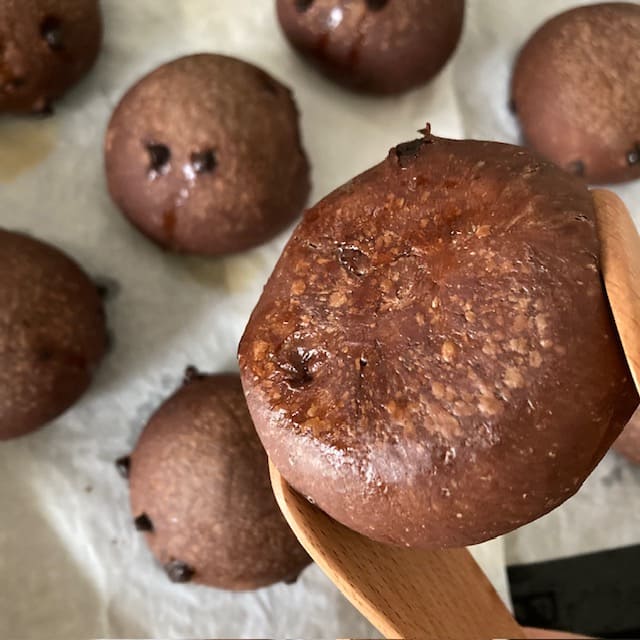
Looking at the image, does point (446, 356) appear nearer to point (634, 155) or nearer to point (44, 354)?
point (44, 354)

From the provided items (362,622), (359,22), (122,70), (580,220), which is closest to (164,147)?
(122,70)

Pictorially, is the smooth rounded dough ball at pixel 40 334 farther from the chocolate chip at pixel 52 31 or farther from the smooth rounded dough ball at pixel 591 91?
the smooth rounded dough ball at pixel 591 91

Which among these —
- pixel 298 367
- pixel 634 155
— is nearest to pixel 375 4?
pixel 634 155

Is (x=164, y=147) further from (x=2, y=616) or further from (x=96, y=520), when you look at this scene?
(x=2, y=616)

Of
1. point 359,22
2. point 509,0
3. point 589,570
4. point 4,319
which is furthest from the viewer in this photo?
point 509,0

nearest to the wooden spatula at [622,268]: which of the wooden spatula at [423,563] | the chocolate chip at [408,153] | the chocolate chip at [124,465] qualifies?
the wooden spatula at [423,563]

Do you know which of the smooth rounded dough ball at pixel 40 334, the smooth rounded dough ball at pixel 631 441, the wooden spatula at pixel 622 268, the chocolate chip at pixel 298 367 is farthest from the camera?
the smooth rounded dough ball at pixel 631 441

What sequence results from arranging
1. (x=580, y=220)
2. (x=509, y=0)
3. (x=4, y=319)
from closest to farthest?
(x=580, y=220)
(x=4, y=319)
(x=509, y=0)
